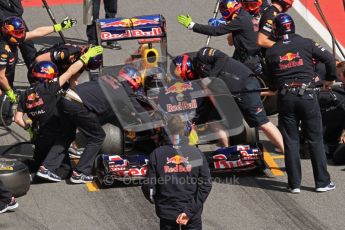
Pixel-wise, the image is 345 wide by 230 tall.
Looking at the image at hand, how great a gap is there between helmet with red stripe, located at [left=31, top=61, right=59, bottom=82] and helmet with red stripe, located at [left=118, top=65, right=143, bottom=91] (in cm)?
96

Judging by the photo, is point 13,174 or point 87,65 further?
point 87,65

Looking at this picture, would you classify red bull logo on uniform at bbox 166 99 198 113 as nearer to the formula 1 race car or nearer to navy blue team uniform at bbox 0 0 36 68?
the formula 1 race car

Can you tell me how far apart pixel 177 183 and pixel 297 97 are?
2808 millimetres

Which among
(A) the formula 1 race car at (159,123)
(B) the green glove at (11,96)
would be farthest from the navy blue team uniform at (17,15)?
(A) the formula 1 race car at (159,123)

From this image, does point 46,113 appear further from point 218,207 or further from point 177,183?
point 177,183

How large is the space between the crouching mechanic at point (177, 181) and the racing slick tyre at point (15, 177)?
2.70 metres

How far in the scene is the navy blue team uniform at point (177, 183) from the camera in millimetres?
8827

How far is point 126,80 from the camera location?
11.4m

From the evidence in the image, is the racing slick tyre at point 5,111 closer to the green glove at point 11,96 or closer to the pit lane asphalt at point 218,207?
the green glove at point 11,96

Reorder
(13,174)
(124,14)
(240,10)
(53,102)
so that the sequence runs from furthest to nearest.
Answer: (124,14), (240,10), (53,102), (13,174)

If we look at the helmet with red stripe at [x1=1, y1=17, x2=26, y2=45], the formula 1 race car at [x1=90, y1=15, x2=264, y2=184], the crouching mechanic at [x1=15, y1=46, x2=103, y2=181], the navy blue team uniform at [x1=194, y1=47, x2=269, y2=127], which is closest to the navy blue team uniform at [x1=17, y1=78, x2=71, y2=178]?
the crouching mechanic at [x1=15, y1=46, x2=103, y2=181]

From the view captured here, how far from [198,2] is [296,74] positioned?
7.64m

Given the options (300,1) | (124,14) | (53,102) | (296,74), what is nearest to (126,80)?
(53,102)

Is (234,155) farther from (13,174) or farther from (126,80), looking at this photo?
(13,174)
